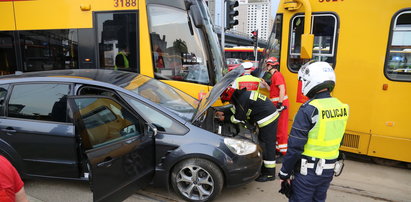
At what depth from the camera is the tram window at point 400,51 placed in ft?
13.1

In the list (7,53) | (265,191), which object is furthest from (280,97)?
(7,53)

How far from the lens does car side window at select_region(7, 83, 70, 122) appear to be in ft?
10.6

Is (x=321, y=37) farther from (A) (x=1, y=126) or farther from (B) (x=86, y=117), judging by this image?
(A) (x=1, y=126)

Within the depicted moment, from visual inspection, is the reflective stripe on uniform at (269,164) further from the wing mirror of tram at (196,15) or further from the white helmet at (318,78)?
the wing mirror of tram at (196,15)

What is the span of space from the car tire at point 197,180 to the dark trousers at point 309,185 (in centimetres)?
103

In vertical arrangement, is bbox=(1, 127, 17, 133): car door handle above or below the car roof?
below

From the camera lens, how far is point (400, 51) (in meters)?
4.07

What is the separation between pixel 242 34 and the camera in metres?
61.6

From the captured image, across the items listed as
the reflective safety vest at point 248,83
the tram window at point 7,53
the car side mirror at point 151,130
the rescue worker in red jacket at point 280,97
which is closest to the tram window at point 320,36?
the rescue worker in red jacket at point 280,97

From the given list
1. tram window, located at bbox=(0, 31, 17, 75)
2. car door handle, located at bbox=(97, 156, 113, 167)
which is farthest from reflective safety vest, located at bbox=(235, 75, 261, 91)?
tram window, located at bbox=(0, 31, 17, 75)

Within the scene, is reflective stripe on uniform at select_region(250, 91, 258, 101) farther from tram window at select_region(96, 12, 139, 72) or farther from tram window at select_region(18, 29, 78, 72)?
tram window at select_region(18, 29, 78, 72)

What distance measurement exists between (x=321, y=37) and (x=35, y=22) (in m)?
5.32

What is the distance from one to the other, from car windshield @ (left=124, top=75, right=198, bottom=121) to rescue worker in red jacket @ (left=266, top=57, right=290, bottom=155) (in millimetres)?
1537

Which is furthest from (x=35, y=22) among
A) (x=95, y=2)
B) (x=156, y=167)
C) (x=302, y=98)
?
(x=302, y=98)
